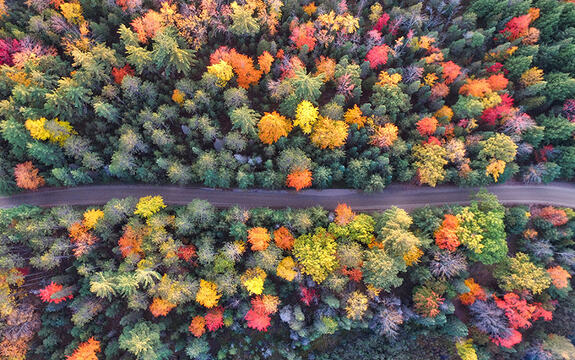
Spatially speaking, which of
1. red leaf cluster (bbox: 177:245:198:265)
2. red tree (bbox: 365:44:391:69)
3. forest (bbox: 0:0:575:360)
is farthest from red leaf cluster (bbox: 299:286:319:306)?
red tree (bbox: 365:44:391:69)

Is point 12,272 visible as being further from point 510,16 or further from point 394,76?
point 510,16

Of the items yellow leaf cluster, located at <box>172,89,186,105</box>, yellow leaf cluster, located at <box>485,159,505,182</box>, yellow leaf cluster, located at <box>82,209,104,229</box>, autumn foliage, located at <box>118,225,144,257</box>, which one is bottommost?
autumn foliage, located at <box>118,225,144,257</box>

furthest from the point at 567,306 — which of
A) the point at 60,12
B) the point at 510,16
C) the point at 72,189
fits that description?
the point at 60,12

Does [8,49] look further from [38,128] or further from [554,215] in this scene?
[554,215]

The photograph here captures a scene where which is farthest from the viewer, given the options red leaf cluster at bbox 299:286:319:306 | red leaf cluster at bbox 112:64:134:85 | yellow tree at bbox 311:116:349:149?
red leaf cluster at bbox 112:64:134:85

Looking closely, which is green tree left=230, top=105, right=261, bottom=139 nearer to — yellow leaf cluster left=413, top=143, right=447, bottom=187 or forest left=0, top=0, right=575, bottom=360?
forest left=0, top=0, right=575, bottom=360

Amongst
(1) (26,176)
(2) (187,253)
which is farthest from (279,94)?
(1) (26,176)
